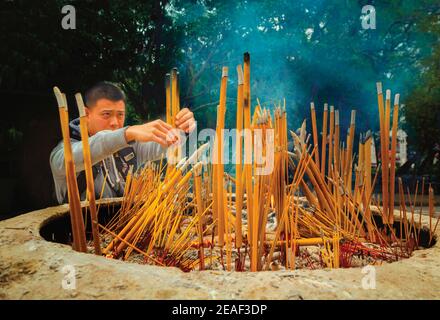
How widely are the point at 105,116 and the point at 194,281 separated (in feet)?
5.79

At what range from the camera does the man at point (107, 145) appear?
1411mm

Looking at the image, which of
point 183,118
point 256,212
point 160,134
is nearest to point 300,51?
point 183,118

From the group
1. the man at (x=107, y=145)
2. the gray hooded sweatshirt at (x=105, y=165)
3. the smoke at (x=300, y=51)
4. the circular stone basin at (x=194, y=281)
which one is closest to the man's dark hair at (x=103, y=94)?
the man at (x=107, y=145)

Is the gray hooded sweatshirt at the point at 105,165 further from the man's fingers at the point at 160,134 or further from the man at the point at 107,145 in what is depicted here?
the man's fingers at the point at 160,134

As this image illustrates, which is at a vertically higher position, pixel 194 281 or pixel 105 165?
pixel 105 165

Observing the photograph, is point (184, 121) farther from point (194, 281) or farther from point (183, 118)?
point (194, 281)

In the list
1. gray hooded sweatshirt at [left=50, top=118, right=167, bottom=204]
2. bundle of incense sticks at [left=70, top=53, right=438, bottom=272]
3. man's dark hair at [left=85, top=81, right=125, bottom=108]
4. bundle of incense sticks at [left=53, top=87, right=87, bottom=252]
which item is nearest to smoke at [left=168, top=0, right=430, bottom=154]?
gray hooded sweatshirt at [left=50, top=118, right=167, bottom=204]

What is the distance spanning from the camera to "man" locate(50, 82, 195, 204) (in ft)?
4.63

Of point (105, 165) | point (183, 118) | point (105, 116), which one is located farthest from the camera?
point (105, 165)

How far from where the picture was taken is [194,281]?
705mm

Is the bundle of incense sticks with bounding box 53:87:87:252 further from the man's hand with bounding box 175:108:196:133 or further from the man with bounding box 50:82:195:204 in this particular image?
the man's hand with bounding box 175:108:196:133

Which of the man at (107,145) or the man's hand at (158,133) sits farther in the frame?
the man at (107,145)
